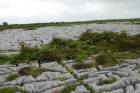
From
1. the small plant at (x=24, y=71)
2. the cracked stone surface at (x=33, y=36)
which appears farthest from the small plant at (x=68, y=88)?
the cracked stone surface at (x=33, y=36)

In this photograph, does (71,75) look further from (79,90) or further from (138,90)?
(138,90)

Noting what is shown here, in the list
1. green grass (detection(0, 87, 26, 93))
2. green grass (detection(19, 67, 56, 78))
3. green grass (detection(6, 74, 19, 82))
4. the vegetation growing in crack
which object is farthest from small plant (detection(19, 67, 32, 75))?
green grass (detection(0, 87, 26, 93))

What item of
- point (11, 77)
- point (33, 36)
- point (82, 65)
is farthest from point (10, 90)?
point (33, 36)

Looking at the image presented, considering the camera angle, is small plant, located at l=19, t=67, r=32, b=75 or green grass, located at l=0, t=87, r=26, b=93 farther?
small plant, located at l=19, t=67, r=32, b=75

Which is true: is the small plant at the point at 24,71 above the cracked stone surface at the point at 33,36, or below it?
below

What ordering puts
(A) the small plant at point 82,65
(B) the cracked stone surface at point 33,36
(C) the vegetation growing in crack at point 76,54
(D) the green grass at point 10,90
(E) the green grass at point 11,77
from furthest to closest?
1. (B) the cracked stone surface at point 33,36
2. (C) the vegetation growing in crack at point 76,54
3. (A) the small plant at point 82,65
4. (E) the green grass at point 11,77
5. (D) the green grass at point 10,90

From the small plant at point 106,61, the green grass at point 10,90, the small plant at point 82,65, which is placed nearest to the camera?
the green grass at point 10,90

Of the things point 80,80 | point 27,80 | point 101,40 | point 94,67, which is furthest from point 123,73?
point 101,40

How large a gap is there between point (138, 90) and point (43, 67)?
3.80 metres

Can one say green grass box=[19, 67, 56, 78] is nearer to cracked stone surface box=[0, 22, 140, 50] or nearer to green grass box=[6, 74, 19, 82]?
green grass box=[6, 74, 19, 82]

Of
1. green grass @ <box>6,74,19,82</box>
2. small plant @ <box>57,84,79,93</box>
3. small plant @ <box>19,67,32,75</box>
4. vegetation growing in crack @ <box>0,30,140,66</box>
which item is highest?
vegetation growing in crack @ <box>0,30,140,66</box>

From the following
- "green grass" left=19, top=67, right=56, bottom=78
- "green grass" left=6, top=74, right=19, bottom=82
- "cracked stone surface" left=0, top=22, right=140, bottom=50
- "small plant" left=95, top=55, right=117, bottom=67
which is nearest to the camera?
"green grass" left=6, top=74, right=19, bottom=82

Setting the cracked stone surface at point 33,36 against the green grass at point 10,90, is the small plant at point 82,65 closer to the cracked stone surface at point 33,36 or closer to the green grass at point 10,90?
the green grass at point 10,90

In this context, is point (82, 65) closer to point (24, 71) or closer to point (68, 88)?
point (68, 88)
